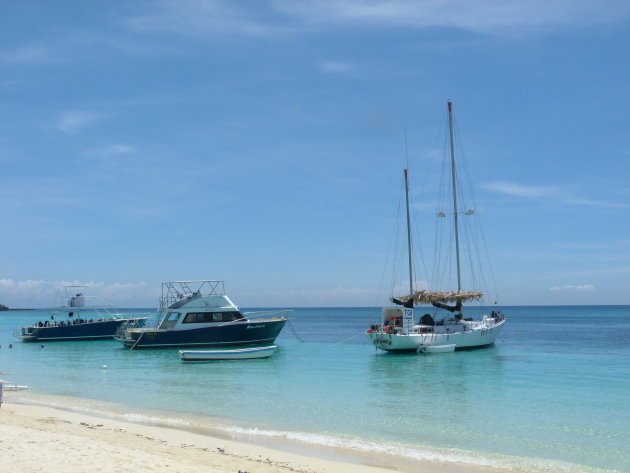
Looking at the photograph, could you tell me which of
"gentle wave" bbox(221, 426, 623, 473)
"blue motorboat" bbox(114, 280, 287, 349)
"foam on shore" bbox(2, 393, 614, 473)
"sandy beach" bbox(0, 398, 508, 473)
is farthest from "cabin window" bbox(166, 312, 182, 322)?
"gentle wave" bbox(221, 426, 623, 473)

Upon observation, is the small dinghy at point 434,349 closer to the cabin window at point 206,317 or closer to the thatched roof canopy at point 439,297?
the thatched roof canopy at point 439,297

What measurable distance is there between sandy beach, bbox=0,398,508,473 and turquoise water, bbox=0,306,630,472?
1623 mm

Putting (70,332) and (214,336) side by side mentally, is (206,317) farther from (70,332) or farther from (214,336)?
(70,332)

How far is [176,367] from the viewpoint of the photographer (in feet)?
110

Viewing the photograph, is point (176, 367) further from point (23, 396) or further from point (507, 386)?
point (507, 386)

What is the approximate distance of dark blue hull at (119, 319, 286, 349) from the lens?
4291 centimetres

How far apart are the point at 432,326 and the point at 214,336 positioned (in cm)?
1566

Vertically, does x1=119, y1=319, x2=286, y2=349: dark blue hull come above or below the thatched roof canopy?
below

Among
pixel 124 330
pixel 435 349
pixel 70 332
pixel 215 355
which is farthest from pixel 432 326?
pixel 70 332

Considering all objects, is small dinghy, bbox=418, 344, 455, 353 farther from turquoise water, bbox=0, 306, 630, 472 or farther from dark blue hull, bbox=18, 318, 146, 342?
dark blue hull, bbox=18, 318, 146, 342

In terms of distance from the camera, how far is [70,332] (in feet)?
188

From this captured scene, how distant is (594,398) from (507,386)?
12.5 ft

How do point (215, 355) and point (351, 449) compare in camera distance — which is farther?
point (215, 355)

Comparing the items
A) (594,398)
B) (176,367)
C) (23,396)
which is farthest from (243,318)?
(594,398)
